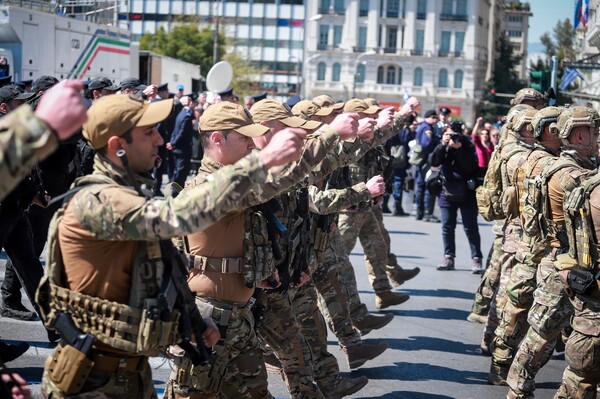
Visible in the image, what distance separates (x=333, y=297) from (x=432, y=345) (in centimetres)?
175

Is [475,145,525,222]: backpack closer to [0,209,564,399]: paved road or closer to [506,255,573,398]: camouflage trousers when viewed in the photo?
[0,209,564,399]: paved road

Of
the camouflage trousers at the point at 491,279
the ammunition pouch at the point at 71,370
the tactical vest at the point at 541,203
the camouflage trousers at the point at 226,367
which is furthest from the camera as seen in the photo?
the camouflage trousers at the point at 491,279

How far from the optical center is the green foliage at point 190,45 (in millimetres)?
76000

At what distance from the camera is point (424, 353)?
367 inches

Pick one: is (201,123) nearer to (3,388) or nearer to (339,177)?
(3,388)

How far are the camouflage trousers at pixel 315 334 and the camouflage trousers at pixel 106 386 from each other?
2774 mm

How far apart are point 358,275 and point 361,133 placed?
661 cm

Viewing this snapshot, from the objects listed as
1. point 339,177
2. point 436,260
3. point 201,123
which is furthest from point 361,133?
point 436,260

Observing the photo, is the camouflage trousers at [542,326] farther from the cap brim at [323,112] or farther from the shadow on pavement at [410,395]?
the cap brim at [323,112]

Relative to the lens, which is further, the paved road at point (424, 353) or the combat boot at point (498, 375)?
the combat boot at point (498, 375)

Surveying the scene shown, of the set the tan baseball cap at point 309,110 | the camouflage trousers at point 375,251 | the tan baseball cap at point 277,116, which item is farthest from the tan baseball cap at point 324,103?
the tan baseball cap at point 277,116

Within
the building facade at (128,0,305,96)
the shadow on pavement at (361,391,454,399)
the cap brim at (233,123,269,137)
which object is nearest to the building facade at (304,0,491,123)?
the building facade at (128,0,305,96)

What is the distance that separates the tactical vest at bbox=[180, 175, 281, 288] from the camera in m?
5.61

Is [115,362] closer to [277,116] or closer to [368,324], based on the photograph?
[277,116]
